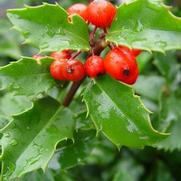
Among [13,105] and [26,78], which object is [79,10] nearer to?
[26,78]

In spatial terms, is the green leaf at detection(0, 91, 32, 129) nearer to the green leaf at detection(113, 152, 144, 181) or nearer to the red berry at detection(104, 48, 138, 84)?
the red berry at detection(104, 48, 138, 84)

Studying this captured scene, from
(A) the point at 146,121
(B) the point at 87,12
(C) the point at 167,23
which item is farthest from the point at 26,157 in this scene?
(C) the point at 167,23

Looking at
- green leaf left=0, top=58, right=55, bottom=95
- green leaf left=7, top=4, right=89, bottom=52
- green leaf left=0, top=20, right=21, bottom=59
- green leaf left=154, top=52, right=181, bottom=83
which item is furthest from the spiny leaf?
green leaf left=0, top=20, right=21, bottom=59

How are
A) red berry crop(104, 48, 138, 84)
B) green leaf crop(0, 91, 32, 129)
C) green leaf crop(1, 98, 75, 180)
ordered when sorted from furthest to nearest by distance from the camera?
green leaf crop(0, 91, 32, 129) < green leaf crop(1, 98, 75, 180) < red berry crop(104, 48, 138, 84)

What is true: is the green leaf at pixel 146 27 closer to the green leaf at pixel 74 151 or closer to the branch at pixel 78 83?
the branch at pixel 78 83

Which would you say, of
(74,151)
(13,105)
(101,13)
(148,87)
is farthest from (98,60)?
(148,87)

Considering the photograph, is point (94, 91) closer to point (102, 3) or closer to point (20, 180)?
point (102, 3)

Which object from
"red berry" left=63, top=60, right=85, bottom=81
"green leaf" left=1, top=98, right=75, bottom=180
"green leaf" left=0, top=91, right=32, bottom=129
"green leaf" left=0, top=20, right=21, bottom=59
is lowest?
"green leaf" left=0, top=20, right=21, bottom=59
